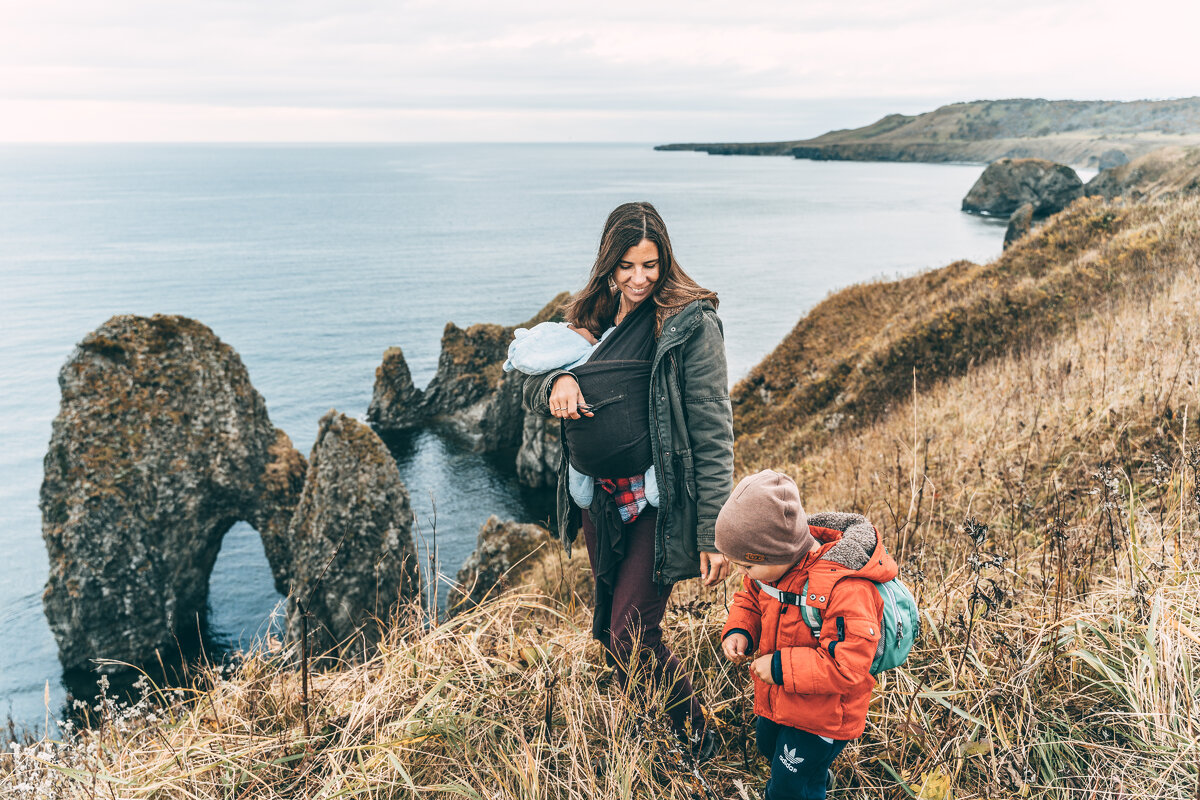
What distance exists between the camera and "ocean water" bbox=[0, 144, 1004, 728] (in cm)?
3111

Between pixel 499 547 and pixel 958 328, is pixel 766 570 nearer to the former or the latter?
pixel 958 328

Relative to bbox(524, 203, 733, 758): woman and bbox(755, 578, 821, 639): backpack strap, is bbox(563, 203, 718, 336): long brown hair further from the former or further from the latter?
bbox(755, 578, 821, 639): backpack strap

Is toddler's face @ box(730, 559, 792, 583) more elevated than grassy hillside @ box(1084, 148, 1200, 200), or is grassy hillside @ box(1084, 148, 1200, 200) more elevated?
grassy hillside @ box(1084, 148, 1200, 200)

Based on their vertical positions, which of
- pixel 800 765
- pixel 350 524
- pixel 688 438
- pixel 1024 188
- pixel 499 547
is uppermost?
pixel 1024 188

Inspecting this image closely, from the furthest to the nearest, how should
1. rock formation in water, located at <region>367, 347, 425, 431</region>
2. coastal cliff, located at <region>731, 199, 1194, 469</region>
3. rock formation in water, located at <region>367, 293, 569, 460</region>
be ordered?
rock formation in water, located at <region>367, 347, 425, 431</region>
rock formation in water, located at <region>367, 293, 569, 460</region>
coastal cliff, located at <region>731, 199, 1194, 469</region>

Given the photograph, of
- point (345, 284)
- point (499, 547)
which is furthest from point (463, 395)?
point (345, 284)

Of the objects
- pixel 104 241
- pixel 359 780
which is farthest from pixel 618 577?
pixel 104 241

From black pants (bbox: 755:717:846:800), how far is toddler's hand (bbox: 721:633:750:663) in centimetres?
34

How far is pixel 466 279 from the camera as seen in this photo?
78.1m

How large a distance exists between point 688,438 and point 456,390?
142 ft

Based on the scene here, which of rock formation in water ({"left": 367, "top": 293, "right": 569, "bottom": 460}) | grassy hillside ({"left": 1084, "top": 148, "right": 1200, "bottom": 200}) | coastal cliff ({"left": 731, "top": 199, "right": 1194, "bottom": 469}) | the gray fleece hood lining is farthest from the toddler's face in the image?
rock formation in water ({"left": 367, "top": 293, "right": 569, "bottom": 460})

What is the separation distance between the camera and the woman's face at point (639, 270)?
3.20m

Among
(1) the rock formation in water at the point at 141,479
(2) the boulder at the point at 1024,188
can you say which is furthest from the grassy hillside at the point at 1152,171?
(1) the rock formation in water at the point at 141,479

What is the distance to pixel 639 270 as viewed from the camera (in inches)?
127
